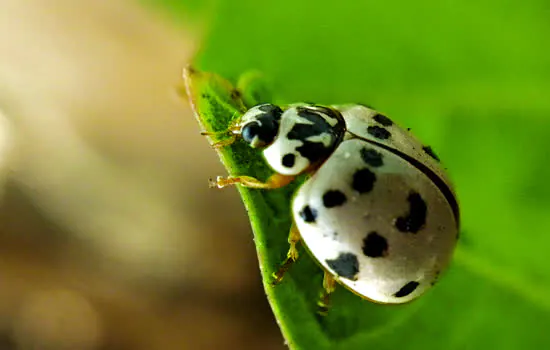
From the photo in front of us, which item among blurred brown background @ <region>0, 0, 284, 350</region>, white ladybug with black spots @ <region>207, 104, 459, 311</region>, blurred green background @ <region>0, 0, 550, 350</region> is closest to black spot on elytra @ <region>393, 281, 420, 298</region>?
white ladybug with black spots @ <region>207, 104, 459, 311</region>

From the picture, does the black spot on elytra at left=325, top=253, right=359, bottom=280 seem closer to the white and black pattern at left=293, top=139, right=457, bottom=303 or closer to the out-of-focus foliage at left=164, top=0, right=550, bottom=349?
the white and black pattern at left=293, top=139, right=457, bottom=303

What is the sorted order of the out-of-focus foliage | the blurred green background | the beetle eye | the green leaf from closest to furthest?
the green leaf → the beetle eye → the out-of-focus foliage → the blurred green background

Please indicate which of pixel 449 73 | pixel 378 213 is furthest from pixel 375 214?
pixel 449 73

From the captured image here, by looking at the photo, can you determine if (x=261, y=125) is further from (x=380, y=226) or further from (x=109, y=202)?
(x=109, y=202)

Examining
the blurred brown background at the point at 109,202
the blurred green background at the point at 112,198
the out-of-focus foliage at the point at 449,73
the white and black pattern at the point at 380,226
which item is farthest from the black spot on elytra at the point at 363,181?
the blurred brown background at the point at 109,202

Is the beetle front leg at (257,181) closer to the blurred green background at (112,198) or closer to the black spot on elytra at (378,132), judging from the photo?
the black spot on elytra at (378,132)

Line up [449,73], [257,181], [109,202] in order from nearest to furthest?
[257,181]
[449,73]
[109,202]
